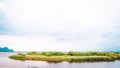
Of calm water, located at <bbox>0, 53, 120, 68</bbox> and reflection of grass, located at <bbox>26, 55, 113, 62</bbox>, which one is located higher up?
reflection of grass, located at <bbox>26, 55, 113, 62</bbox>

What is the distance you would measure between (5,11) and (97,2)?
139 centimetres

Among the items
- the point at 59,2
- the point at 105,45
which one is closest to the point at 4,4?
the point at 59,2

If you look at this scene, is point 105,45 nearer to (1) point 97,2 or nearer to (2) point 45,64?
(1) point 97,2

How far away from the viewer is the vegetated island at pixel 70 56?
2908mm

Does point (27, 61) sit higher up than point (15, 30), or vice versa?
point (15, 30)

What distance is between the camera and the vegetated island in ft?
9.54

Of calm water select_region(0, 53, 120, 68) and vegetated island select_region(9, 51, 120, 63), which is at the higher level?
vegetated island select_region(9, 51, 120, 63)

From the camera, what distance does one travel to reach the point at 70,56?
294 cm

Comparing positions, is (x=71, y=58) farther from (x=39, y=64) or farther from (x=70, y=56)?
(x=39, y=64)

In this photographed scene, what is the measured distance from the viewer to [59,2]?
292cm

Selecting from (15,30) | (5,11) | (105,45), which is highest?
(5,11)

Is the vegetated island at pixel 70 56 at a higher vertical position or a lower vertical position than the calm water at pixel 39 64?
higher

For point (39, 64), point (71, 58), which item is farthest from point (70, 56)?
point (39, 64)

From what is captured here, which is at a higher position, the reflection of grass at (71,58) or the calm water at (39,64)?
the reflection of grass at (71,58)
